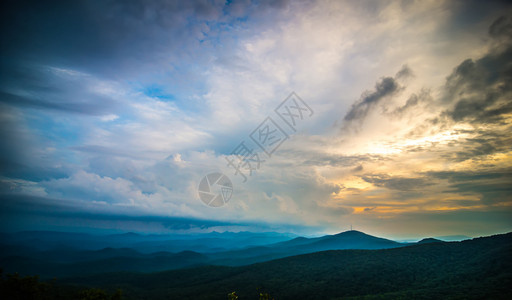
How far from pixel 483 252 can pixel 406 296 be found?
104822 millimetres

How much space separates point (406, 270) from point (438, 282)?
120 ft

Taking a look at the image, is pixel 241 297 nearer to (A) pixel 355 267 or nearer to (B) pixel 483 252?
(A) pixel 355 267

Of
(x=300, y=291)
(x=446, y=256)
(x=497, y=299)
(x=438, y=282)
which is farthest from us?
(x=446, y=256)

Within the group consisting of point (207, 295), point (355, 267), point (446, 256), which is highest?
point (446, 256)

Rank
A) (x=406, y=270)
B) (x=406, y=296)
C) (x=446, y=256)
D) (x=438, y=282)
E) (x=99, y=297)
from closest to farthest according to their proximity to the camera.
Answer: (x=99, y=297) → (x=406, y=296) → (x=438, y=282) → (x=406, y=270) → (x=446, y=256)

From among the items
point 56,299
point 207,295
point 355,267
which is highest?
point 355,267

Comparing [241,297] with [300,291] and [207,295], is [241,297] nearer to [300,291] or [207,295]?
[207,295]

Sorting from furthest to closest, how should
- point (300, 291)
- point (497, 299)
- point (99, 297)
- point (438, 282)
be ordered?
1. point (300, 291)
2. point (438, 282)
3. point (497, 299)
4. point (99, 297)

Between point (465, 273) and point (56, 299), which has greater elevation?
point (465, 273)

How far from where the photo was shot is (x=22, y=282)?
63344 mm

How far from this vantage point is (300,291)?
485ft

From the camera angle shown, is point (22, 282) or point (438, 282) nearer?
point (22, 282)

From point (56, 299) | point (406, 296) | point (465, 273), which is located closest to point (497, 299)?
point (406, 296)

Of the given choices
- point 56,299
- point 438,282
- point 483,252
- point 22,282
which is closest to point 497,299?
point 438,282
